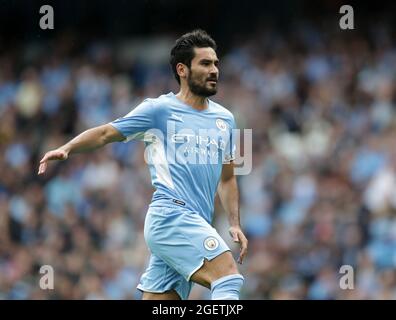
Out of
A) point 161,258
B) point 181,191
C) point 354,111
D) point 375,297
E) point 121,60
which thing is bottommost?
point 375,297

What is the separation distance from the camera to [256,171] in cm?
1647

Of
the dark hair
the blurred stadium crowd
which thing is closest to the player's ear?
the dark hair

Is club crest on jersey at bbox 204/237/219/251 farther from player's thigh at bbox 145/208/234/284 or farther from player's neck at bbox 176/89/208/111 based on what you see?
player's neck at bbox 176/89/208/111

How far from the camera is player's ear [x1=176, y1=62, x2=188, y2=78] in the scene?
8711 millimetres

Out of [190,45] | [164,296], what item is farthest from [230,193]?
[190,45]

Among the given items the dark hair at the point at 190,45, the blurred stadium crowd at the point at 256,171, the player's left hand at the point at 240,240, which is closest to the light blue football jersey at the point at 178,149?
the player's left hand at the point at 240,240

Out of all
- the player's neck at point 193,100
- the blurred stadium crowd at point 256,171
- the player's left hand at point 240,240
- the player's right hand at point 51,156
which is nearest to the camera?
Answer: the player's right hand at point 51,156

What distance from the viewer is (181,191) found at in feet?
27.7

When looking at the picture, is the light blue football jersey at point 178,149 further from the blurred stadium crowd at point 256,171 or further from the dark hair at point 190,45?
the blurred stadium crowd at point 256,171

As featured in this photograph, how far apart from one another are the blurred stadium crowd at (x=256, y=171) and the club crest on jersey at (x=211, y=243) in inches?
208

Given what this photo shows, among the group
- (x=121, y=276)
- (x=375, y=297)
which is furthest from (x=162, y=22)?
(x=375, y=297)

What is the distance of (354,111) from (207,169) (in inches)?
331

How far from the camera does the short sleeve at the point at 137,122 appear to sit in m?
8.46

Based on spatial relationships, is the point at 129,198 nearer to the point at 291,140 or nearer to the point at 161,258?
the point at 291,140
